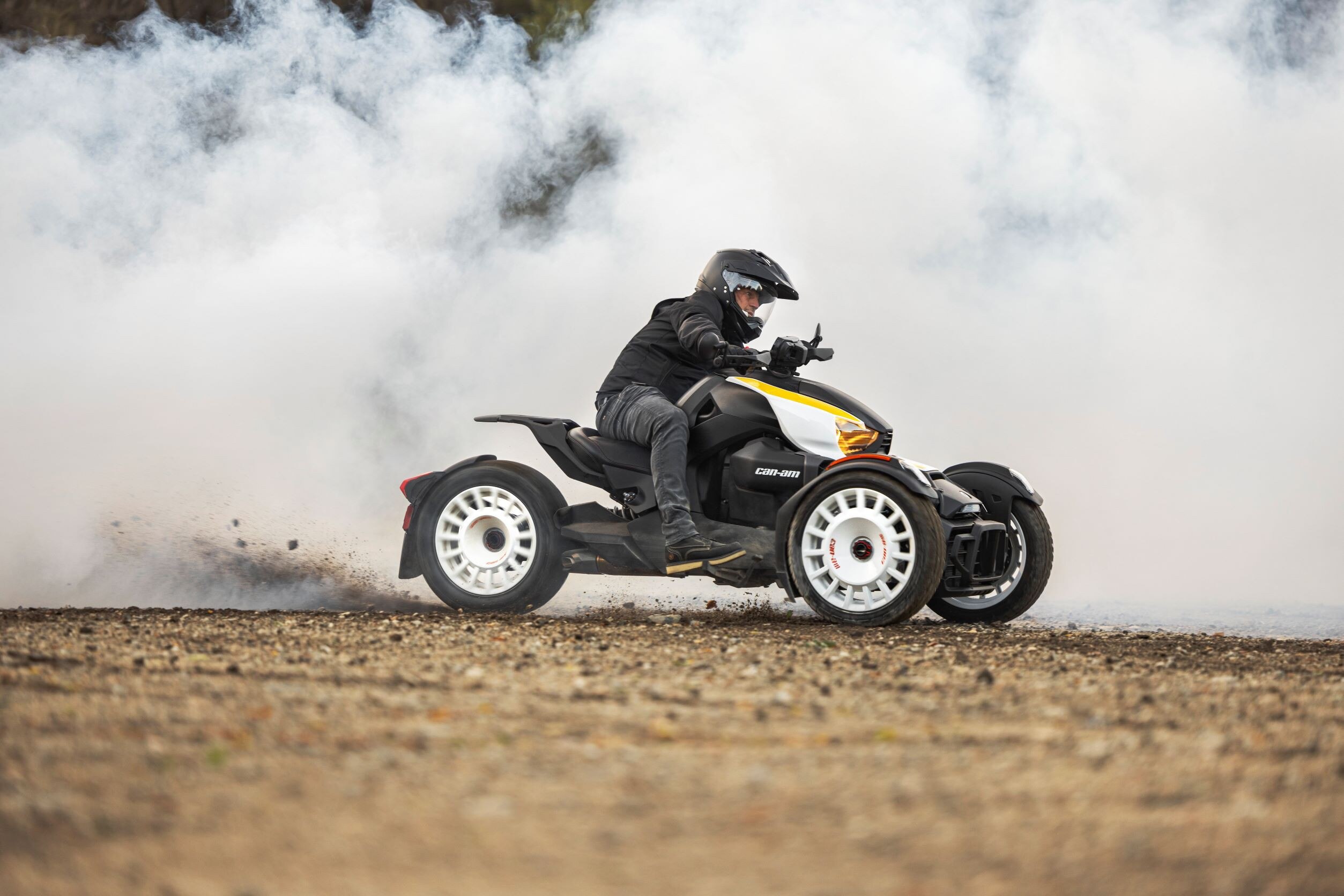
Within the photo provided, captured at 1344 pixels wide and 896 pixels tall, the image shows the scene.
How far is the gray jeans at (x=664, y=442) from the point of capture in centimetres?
729

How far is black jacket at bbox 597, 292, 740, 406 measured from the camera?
7836mm

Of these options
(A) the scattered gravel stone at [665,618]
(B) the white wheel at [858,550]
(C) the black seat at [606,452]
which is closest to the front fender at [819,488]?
(B) the white wheel at [858,550]

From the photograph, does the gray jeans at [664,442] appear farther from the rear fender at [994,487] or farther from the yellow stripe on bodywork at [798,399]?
the rear fender at [994,487]

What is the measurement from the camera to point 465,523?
7.96 metres

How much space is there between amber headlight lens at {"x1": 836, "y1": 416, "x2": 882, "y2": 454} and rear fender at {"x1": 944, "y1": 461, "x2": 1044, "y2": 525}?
809mm

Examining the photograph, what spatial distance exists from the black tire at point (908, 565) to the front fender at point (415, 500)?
2.36 metres

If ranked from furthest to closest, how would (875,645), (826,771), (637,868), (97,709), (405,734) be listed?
(875,645) → (97,709) → (405,734) → (826,771) → (637,868)

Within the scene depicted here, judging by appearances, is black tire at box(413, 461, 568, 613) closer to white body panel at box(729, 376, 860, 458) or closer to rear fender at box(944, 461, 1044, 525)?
white body panel at box(729, 376, 860, 458)

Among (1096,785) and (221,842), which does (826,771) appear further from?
(221,842)

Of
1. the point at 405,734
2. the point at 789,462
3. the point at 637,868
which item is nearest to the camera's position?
the point at 637,868

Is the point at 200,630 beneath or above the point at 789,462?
beneath

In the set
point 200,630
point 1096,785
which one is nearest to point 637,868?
point 1096,785

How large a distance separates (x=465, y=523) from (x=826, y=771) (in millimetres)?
5605

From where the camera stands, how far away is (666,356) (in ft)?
26.3
